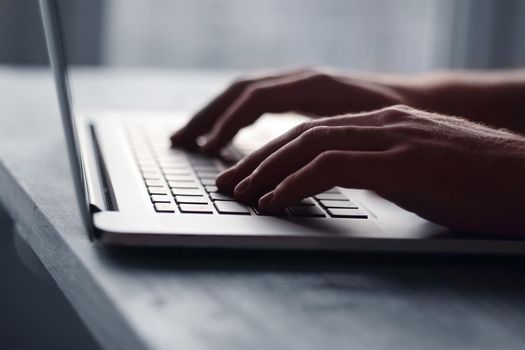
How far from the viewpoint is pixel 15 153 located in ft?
2.70

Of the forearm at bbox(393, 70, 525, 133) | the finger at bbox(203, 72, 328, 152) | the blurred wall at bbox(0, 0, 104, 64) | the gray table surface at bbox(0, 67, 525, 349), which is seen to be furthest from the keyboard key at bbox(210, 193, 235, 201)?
the blurred wall at bbox(0, 0, 104, 64)

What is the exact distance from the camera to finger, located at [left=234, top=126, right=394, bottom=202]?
1.94 feet

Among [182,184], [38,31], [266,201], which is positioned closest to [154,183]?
[182,184]

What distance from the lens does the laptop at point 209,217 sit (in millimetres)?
511

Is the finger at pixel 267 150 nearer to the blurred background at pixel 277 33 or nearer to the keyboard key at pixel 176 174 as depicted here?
the keyboard key at pixel 176 174

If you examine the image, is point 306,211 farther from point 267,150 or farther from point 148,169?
point 148,169

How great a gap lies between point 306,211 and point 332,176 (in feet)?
0.15

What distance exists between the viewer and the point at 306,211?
59cm

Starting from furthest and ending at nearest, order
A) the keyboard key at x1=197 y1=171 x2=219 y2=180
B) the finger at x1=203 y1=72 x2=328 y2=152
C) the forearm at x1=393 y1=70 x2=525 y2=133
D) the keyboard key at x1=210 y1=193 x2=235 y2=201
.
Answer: the forearm at x1=393 y1=70 x2=525 y2=133 → the finger at x1=203 y1=72 x2=328 y2=152 → the keyboard key at x1=197 y1=171 x2=219 y2=180 → the keyboard key at x1=210 y1=193 x2=235 y2=201

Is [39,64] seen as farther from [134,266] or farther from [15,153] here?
[134,266]

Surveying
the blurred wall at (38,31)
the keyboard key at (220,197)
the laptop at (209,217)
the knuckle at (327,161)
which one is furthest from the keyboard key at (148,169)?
the blurred wall at (38,31)

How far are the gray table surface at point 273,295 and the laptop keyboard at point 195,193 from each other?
0.19 ft

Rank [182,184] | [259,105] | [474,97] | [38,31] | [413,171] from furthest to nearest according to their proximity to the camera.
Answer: [38,31] → [474,97] → [259,105] → [182,184] → [413,171]

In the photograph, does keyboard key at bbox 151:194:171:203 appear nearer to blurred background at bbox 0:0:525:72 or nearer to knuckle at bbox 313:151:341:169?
knuckle at bbox 313:151:341:169
